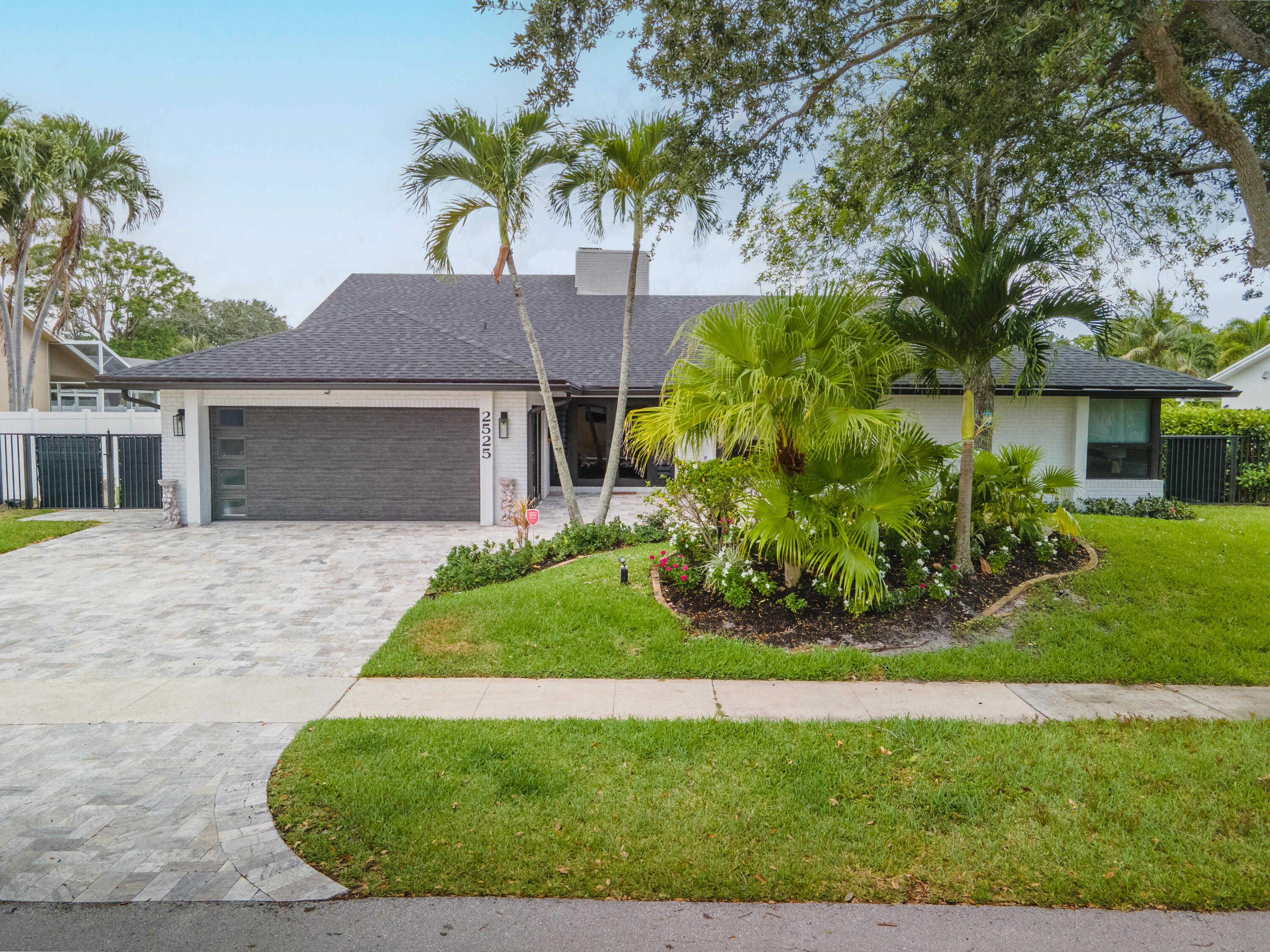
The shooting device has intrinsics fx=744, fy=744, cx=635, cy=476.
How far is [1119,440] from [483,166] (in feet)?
46.9

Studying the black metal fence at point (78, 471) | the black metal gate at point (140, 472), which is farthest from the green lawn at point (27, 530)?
the black metal gate at point (140, 472)

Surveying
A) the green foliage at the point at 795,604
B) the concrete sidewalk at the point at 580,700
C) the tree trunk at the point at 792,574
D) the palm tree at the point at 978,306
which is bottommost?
the concrete sidewalk at the point at 580,700

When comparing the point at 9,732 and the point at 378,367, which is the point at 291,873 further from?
the point at 378,367

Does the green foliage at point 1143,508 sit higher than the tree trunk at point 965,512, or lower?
lower

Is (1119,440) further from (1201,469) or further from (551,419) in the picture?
(551,419)

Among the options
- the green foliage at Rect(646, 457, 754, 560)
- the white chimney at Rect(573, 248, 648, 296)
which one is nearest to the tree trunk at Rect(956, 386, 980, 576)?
the green foliage at Rect(646, 457, 754, 560)

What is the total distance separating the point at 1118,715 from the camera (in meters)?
5.46

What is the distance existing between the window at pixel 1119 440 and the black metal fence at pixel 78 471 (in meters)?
20.1

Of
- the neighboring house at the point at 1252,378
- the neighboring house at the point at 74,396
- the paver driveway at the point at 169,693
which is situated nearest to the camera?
the paver driveway at the point at 169,693

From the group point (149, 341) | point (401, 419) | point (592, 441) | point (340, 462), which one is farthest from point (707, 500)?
point (149, 341)

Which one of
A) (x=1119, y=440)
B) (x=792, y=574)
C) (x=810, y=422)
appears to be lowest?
(x=792, y=574)

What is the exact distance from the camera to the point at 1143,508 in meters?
14.6

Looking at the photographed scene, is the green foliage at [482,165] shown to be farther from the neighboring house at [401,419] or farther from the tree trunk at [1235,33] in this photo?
the tree trunk at [1235,33]

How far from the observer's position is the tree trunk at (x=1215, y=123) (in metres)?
5.64
